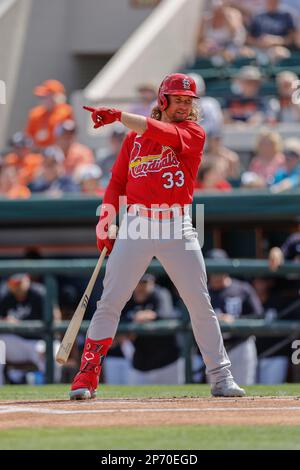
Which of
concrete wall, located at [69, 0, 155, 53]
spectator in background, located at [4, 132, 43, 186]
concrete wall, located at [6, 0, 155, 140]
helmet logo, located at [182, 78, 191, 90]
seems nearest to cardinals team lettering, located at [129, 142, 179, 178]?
helmet logo, located at [182, 78, 191, 90]

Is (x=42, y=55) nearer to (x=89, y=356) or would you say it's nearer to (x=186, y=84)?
(x=186, y=84)

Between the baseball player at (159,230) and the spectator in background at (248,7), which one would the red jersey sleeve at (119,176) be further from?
the spectator in background at (248,7)

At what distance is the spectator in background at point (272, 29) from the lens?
589 inches

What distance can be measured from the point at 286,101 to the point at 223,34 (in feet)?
9.23

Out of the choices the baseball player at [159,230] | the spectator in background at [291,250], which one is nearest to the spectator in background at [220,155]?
the spectator in background at [291,250]

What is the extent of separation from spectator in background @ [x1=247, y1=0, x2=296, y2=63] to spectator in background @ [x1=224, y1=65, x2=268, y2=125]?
1628mm

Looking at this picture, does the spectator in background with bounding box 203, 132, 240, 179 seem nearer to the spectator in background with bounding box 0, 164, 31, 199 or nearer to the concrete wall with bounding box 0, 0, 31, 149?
the spectator in background with bounding box 0, 164, 31, 199

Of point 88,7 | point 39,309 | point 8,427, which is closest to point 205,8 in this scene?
point 88,7

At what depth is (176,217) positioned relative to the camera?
6.19 m

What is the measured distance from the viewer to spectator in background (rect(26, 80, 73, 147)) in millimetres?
13625

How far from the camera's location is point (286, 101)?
12.9m

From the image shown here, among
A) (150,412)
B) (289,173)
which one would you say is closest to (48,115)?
(289,173)

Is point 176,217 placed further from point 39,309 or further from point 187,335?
point 39,309
